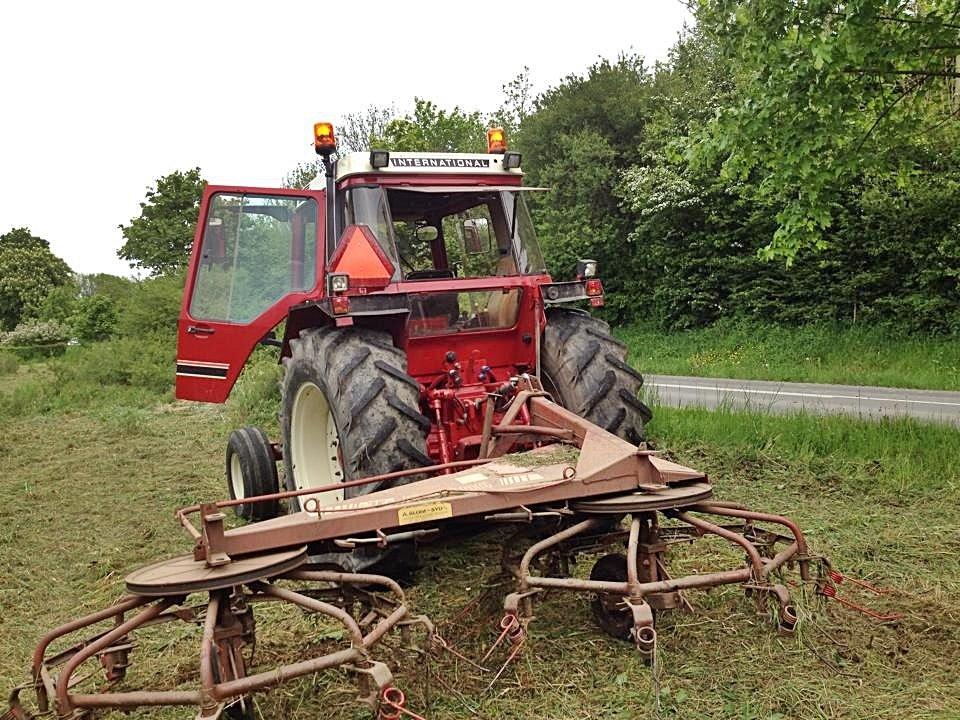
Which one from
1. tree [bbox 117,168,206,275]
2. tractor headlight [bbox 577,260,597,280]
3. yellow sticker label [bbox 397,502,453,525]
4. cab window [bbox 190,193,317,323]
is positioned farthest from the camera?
tree [bbox 117,168,206,275]

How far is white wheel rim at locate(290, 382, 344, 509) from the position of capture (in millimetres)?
5430

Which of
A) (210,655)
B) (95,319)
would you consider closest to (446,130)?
(95,319)

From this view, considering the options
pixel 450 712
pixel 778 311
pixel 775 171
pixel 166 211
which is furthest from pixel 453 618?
pixel 166 211

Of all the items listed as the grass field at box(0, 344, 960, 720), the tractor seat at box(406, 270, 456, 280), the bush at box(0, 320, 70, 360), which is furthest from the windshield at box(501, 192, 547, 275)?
the bush at box(0, 320, 70, 360)

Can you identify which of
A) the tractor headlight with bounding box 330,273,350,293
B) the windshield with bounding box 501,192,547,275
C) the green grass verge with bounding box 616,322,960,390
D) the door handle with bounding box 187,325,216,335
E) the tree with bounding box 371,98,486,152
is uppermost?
the tree with bounding box 371,98,486,152

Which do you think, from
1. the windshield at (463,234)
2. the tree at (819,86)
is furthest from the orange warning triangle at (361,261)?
the tree at (819,86)

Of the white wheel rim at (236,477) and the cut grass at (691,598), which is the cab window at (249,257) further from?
the cut grass at (691,598)

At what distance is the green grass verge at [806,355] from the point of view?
13344 mm

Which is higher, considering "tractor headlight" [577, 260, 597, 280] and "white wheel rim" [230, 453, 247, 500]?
"tractor headlight" [577, 260, 597, 280]

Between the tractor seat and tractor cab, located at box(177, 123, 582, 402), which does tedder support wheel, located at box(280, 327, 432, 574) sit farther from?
the tractor seat

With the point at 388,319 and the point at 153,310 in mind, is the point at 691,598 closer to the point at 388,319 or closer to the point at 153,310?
the point at 388,319

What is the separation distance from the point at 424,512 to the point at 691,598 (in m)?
1.51

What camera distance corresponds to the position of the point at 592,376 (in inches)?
195

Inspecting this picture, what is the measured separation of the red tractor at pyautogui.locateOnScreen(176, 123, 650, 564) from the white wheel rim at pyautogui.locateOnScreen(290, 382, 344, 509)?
1 cm
